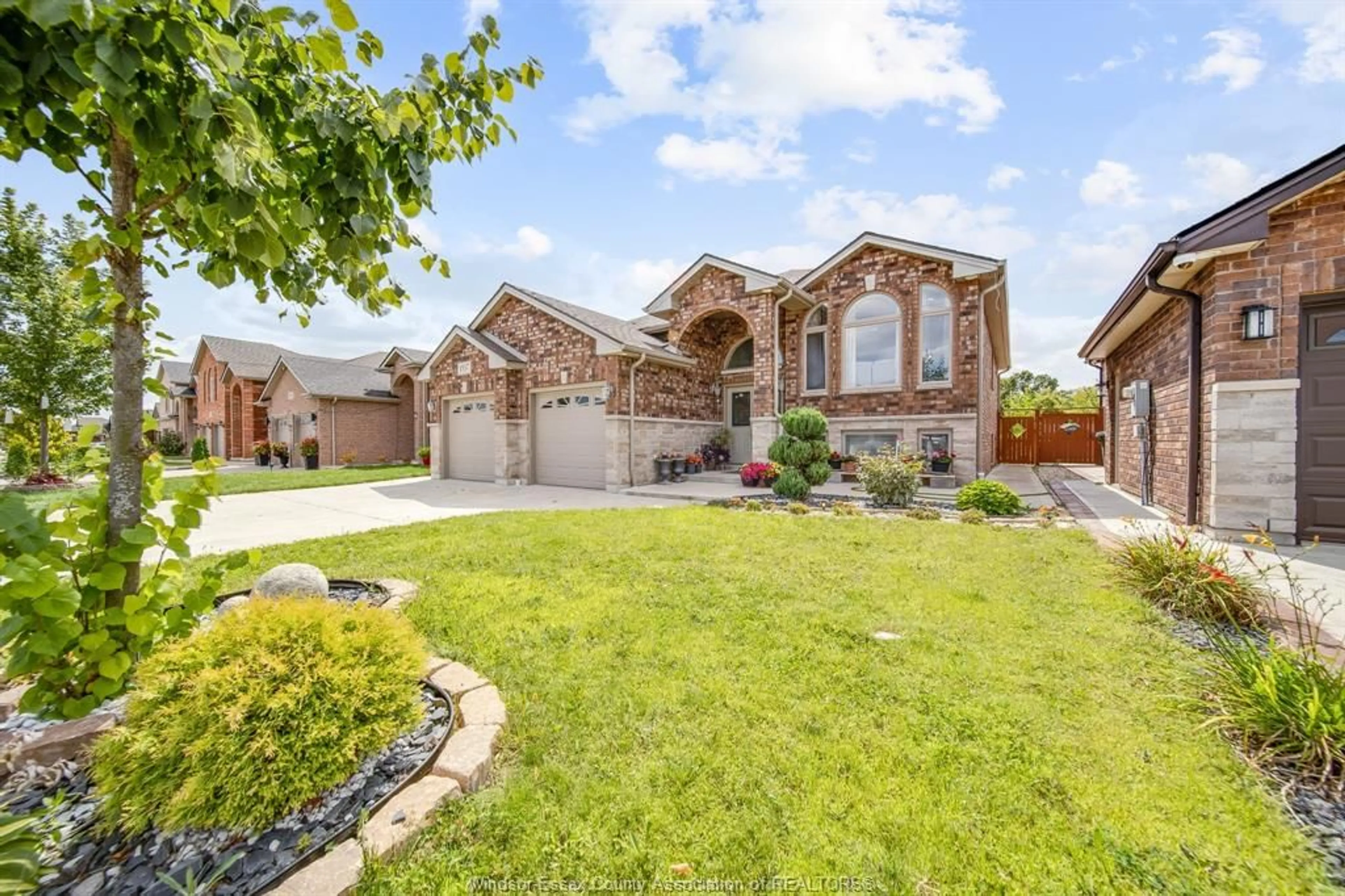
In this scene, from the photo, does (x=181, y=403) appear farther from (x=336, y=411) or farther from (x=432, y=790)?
(x=432, y=790)

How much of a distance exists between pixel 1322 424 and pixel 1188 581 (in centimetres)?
389

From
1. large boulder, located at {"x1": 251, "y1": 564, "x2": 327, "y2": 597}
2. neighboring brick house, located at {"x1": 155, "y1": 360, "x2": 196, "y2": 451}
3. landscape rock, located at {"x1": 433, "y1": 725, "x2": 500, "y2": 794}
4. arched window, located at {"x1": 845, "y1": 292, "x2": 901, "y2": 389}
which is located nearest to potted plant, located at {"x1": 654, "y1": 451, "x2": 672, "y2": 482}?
arched window, located at {"x1": 845, "y1": 292, "x2": 901, "y2": 389}

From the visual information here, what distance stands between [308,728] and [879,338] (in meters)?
13.4

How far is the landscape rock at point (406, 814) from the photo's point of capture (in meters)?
1.75

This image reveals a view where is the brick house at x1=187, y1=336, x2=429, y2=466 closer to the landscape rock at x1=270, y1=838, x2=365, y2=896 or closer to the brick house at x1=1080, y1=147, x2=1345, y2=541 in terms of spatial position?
the landscape rock at x1=270, y1=838, x2=365, y2=896

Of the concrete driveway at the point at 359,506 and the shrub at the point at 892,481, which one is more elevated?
the shrub at the point at 892,481

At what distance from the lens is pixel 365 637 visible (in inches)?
89.7

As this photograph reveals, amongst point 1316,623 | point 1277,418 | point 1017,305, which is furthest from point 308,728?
point 1017,305

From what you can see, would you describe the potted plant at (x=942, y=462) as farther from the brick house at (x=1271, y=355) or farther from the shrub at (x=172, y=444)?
the shrub at (x=172, y=444)

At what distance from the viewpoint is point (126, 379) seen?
2201mm

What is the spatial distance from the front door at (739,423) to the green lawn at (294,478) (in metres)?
10.1

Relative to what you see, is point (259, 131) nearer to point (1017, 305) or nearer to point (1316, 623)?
point (1316, 623)

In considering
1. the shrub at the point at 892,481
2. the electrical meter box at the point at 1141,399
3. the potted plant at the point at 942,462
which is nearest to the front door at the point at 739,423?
the potted plant at the point at 942,462

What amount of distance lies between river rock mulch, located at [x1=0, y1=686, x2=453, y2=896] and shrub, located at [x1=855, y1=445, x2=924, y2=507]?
28.3 ft
